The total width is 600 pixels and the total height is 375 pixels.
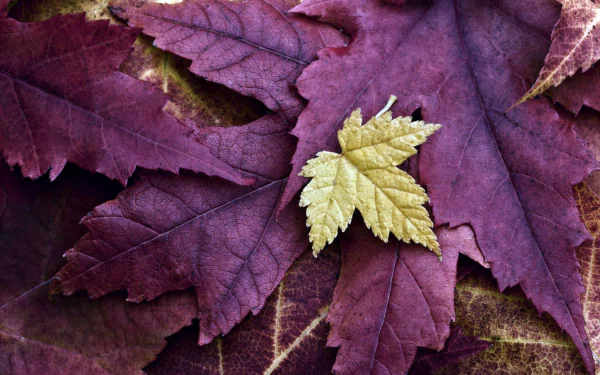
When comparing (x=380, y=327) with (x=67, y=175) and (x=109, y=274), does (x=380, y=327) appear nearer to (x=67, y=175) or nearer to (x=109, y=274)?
(x=109, y=274)

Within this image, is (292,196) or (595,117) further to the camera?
(595,117)

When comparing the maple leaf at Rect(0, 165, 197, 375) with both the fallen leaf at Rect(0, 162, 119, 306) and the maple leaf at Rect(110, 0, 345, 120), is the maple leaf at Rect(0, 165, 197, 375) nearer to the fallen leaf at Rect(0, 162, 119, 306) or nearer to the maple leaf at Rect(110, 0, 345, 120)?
the fallen leaf at Rect(0, 162, 119, 306)

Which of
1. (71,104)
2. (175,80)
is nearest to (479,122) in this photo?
(175,80)

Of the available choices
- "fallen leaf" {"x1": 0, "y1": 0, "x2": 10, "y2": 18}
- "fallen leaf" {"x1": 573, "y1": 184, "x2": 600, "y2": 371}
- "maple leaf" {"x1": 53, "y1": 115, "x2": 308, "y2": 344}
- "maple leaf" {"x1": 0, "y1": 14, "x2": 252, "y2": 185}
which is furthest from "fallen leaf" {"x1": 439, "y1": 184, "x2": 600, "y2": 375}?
"fallen leaf" {"x1": 0, "y1": 0, "x2": 10, "y2": 18}

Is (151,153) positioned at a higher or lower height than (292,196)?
Answer: higher

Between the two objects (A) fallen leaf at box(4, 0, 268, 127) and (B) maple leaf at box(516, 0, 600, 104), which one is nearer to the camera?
(B) maple leaf at box(516, 0, 600, 104)

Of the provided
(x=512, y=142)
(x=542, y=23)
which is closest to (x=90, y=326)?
(x=512, y=142)
